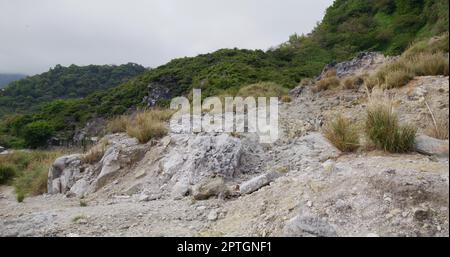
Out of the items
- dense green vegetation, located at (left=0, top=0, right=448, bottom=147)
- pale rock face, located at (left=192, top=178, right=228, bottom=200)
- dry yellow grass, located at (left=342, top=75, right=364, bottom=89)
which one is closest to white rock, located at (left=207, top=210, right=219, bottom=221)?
pale rock face, located at (left=192, top=178, right=228, bottom=200)

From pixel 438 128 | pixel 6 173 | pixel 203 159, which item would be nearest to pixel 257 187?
pixel 203 159

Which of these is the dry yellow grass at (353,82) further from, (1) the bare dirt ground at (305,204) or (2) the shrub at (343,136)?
(2) the shrub at (343,136)

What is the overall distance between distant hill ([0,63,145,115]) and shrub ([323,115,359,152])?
45.6m

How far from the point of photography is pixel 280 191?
4.00 m

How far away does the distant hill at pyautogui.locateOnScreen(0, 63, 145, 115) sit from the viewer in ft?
156

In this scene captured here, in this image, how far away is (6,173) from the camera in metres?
9.58

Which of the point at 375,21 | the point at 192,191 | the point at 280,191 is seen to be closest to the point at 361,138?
the point at 280,191

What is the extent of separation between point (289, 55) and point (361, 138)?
2581 cm

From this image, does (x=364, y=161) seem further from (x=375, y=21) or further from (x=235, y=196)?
(x=375, y=21)

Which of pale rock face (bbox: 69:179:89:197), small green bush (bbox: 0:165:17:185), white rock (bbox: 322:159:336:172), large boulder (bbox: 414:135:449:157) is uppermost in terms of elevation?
large boulder (bbox: 414:135:449:157)

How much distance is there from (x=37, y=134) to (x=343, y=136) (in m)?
24.1

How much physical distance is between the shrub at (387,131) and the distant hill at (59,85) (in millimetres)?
46232

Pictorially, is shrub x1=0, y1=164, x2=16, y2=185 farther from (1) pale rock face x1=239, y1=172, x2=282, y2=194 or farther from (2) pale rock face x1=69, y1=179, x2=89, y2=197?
(1) pale rock face x1=239, y1=172, x2=282, y2=194

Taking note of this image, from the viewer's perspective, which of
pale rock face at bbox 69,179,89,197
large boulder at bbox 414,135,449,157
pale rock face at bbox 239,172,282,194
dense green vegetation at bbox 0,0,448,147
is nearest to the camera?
Answer: large boulder at bbox 414,135,449,157
